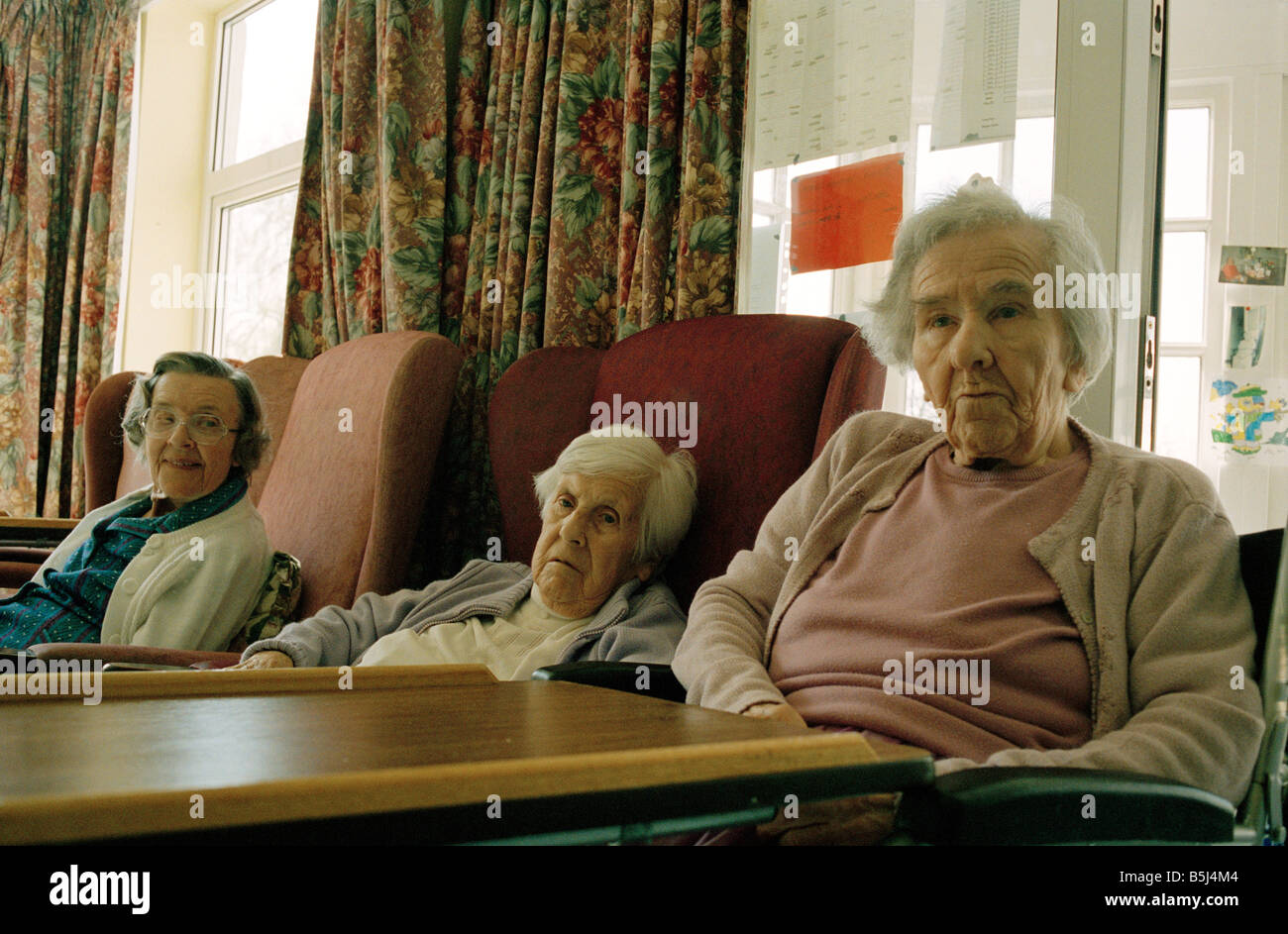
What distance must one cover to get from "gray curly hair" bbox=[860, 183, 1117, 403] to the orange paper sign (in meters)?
0.54

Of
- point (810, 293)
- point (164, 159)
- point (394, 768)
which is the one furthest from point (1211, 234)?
point (164, 159)

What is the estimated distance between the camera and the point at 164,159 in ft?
14.7

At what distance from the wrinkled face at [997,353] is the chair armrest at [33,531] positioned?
2.50 meters

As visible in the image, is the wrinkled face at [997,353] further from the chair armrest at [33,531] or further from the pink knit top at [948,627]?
the chair armrest at [33,531]

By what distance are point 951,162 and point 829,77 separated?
0.31m

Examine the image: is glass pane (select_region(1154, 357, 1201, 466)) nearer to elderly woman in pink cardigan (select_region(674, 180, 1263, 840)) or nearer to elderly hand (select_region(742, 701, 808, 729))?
elderly woman in pink cardigan (select_region(674, 180, 1263, 840))

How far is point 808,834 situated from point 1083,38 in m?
1.42

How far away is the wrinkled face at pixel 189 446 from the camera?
2252 millimetres

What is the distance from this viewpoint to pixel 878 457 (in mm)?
1445

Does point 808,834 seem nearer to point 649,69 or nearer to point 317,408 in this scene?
point 649,69

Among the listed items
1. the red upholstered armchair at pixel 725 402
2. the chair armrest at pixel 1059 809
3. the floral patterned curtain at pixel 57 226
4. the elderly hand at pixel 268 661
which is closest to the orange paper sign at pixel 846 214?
the red upholstered armchair at pixel 725 402

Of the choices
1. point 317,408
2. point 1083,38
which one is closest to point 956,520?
point 1083,38

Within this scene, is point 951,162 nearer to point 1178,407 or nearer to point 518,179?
point 1178,407

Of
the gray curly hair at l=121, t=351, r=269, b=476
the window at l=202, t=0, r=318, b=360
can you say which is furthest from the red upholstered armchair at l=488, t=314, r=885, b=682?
the window at l=202, t=0, r=318, b=360
